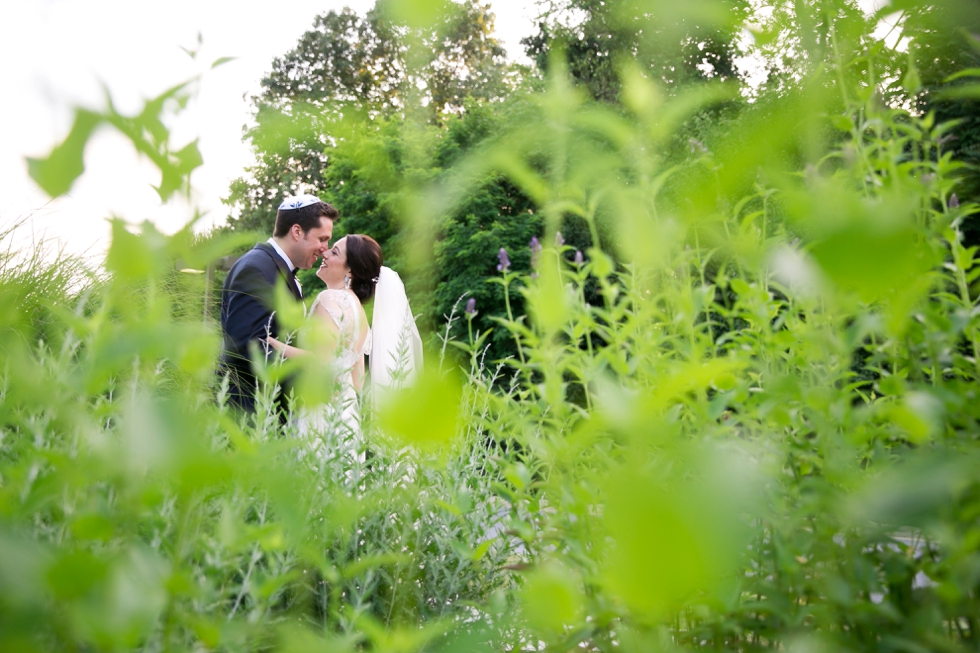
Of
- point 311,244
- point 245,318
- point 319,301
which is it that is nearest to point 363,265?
point 319,301

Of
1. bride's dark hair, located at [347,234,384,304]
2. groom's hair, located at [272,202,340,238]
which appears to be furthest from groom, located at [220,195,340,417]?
bride's dark hair, located at [347,234,384,304]

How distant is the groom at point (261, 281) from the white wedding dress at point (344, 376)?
0.91ft

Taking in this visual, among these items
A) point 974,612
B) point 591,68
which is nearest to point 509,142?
point 974,612

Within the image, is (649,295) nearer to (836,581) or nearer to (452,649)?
(836,581)

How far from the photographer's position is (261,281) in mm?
3648

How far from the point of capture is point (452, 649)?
728 mm

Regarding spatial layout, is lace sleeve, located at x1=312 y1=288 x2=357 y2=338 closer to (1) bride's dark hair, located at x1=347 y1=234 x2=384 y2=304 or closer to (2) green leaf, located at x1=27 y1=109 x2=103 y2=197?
(1) bride's dark hair, located at x1=347 y1=234 x2=384 y2=304

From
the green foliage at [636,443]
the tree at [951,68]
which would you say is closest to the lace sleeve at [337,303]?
the green foliage at [636,443]

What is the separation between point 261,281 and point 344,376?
5.30 feet

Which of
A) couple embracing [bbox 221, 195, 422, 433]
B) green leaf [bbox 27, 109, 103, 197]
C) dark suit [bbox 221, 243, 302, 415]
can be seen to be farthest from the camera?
dark suit [bbox 221, 243, 302, 415]

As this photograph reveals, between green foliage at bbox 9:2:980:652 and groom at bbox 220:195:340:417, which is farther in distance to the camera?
groom at bbox 220:195:340:417

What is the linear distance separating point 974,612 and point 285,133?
2.86 ft

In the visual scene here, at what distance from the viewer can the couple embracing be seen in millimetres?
3062

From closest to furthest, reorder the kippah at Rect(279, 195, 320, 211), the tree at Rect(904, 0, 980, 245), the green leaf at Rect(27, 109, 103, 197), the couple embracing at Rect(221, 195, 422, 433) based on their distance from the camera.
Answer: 1. the green leaf at Rect(27, 109, 103, 197)
2. the tree at Rect(904, 0, 980, 245)
3. the couple embracing at Rect(221, 195, 422, 433)
4. the kippah at Rect(279, 195, 320, 211)
